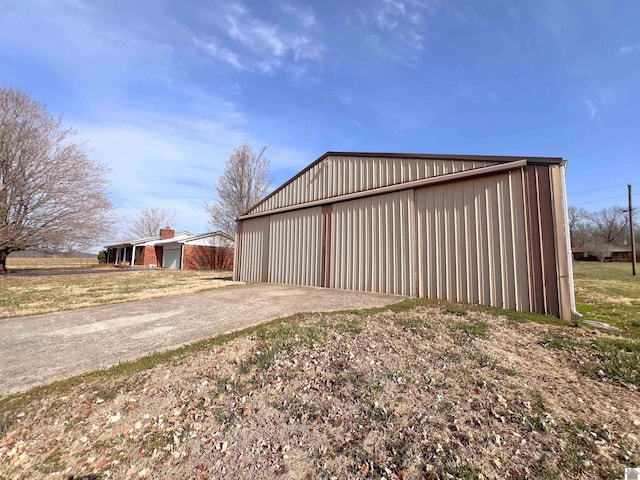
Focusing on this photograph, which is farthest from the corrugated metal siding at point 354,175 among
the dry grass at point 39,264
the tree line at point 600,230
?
the tree line at point 600,230

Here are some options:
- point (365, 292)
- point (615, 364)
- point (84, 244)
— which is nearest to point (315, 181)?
point (365, 292)

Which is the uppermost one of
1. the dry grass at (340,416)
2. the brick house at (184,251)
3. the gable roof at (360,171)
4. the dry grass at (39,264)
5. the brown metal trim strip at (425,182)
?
the gable roof at (360,171)

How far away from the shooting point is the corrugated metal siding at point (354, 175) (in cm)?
774

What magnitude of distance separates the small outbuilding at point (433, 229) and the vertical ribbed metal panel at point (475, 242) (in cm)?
2

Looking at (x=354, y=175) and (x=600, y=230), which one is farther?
(x=600, y=230)

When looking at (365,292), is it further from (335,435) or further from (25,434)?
Result: (25,434)

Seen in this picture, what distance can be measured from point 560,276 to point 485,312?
161 centimetres

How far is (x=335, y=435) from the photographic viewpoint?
246cm

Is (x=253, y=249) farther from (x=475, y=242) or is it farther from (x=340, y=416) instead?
(x=340, y=416)

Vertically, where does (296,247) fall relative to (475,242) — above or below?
above

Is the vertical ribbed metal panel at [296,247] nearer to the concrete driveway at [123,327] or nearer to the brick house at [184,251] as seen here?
the concrete driveway at [123,327]

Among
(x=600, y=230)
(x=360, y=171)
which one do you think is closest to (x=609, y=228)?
(x=600, y=230)

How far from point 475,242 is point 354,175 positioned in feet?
14.7

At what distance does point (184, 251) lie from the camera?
26438 mm
